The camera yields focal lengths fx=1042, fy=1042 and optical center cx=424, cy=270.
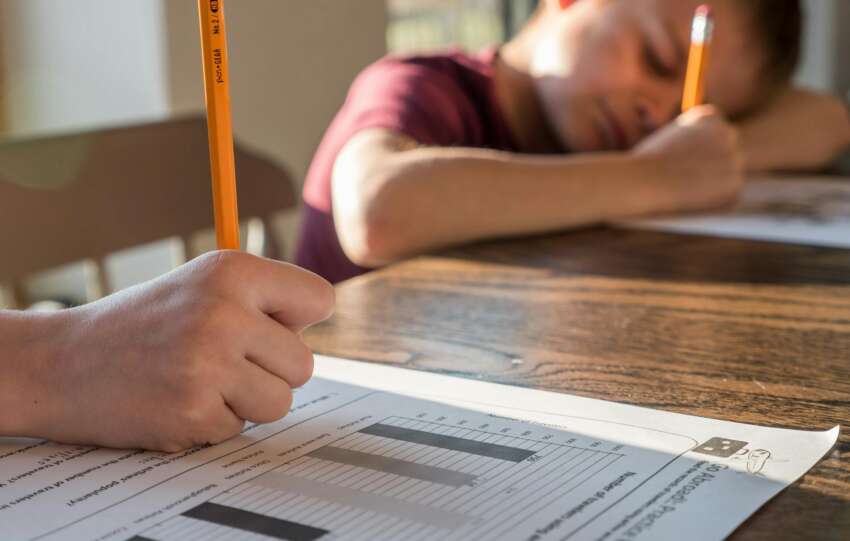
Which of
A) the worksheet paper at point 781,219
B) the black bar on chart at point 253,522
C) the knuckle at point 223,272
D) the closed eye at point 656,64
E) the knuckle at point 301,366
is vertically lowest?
the worksheet paper at point 781,219

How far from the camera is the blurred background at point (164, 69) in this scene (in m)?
1.57

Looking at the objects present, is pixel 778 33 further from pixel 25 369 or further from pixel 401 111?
pixel 25 369

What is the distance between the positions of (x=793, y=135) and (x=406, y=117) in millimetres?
564

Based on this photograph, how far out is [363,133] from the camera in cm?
98

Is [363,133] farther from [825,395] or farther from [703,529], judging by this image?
[703,529]

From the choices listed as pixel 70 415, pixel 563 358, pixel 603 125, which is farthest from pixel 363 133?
pixel 70 415

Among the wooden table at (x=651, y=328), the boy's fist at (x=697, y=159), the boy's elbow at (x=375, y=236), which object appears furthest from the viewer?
the boy's fist at (x=697, y=159)

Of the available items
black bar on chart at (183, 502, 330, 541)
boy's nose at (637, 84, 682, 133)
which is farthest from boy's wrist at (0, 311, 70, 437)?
boy's nose at (637, 84, 682, 133)

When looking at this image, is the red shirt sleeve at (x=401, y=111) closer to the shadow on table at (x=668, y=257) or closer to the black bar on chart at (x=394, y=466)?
the shadow on table at (x=668, y=257)

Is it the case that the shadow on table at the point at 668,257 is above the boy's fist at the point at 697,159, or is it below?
below

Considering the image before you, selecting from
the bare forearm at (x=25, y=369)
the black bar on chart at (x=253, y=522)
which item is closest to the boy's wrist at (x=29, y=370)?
the bare forearm at (x=25, y=369)

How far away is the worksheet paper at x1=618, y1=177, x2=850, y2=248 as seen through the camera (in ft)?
2.77

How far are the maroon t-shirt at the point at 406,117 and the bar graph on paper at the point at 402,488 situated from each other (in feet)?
1.98

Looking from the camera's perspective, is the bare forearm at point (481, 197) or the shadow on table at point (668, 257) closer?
the shadow on table at point (668, 257)
